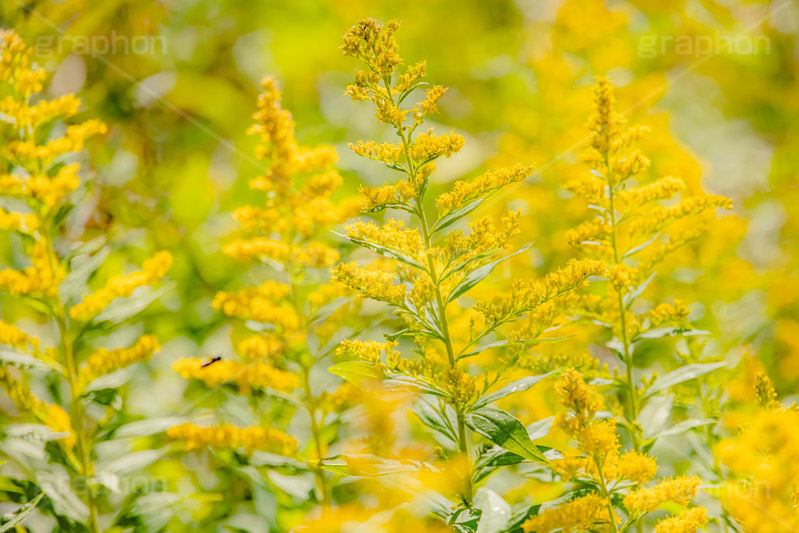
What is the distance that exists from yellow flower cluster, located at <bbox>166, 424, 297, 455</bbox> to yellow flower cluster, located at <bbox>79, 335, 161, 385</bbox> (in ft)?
0.38

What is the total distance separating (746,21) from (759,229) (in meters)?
0.65

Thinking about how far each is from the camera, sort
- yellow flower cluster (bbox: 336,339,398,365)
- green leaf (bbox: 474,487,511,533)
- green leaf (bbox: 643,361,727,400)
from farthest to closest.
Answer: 1. green leaf (bbox: 643,361,727,400)
2. yellow flower cluster (bbox: 336,339,398,365)
3. green leaf (bbox: 474,487,511,533)

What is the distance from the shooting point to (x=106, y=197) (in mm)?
1583

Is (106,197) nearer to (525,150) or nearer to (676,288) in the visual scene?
(525,150)

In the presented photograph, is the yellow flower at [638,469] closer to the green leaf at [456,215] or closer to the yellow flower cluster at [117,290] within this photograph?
the green leaf at [456,215]

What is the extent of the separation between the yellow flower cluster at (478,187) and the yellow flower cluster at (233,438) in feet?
1.43

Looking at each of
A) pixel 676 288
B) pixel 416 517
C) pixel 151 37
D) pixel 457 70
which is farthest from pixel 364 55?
pixel 151 37

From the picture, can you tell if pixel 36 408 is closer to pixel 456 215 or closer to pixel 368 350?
pixel 368 350

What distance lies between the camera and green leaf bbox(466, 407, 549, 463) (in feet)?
2.10

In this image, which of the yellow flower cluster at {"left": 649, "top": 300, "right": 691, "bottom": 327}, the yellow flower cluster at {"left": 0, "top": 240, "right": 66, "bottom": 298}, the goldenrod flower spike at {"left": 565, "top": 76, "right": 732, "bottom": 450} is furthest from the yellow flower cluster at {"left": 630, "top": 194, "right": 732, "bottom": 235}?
the yellow flower cluster at {"left": 0, "top": 240, "right": 66, "bottom": 298}

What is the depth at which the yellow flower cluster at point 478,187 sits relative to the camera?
732 mm

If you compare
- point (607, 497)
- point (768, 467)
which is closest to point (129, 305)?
point (607, 497)

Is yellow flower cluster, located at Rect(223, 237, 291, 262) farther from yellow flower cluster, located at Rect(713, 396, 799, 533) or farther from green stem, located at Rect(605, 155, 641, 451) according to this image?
yellow flower cluster, located at Rect(713, 396, 799, 533)

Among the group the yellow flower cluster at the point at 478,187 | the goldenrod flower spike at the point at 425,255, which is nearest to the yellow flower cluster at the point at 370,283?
the goldenrod flower spike at the point at 425,255
